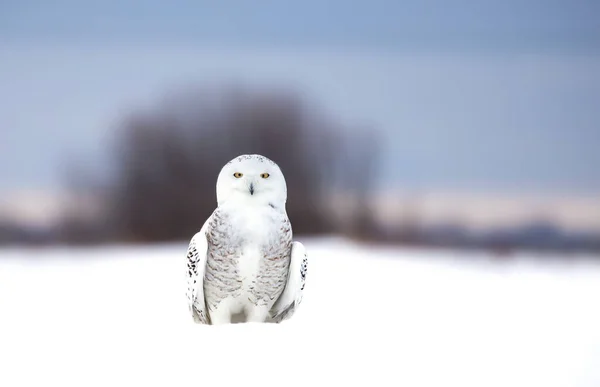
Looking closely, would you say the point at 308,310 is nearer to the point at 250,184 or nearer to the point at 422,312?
the point at 422,312

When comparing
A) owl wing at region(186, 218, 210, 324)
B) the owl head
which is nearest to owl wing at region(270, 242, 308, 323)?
the owl head

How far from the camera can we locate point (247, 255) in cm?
295

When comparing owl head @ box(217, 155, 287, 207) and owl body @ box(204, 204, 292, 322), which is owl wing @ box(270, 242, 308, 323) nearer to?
owl body @ box(204, 204, 292, 322)

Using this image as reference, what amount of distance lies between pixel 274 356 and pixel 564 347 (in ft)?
5.06

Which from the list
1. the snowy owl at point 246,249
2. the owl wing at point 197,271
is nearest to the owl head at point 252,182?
the snowy owl at point 246,249

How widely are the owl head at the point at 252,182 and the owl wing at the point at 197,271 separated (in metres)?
0.25

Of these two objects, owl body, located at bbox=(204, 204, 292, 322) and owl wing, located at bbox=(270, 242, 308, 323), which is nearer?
owl body, located at bbox=(204, 204, 292, 322)

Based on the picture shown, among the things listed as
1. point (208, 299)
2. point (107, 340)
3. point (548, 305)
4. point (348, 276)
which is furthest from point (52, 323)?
point (548, 305)

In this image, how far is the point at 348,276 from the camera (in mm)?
4266

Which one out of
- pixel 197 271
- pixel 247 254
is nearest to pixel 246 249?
pixel 247 254

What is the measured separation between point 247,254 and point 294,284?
354 millimetres

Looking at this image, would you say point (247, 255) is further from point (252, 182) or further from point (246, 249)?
point (252, 182)

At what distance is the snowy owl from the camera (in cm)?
294

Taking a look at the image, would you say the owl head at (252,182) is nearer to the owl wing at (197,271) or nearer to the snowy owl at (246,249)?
the snowy owl at (246,249)
